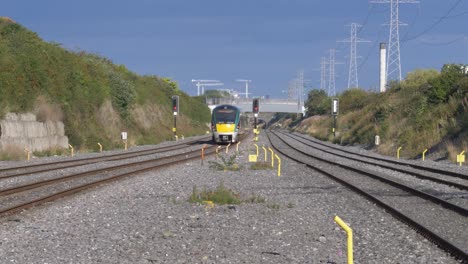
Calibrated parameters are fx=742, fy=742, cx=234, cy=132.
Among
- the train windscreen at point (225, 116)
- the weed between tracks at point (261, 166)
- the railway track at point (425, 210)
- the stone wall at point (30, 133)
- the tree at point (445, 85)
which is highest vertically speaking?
the tree at point (445, 85)

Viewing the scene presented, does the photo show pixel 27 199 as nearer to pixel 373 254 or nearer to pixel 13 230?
pixel 13 230

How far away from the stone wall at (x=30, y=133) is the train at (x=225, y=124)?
15.6 meters

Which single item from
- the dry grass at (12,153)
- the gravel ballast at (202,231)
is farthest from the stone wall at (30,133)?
the gravel ballast at (202,231)

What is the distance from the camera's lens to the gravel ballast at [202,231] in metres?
9.98

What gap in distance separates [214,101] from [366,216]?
142 metres

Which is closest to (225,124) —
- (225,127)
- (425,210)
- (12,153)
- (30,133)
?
(225,127)

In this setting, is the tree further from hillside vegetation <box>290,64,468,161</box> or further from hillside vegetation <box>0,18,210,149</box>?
hillside vegetation <box>0,18,210,149</box>

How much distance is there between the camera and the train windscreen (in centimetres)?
5553

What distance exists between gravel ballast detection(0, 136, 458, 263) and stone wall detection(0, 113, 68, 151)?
17.8m

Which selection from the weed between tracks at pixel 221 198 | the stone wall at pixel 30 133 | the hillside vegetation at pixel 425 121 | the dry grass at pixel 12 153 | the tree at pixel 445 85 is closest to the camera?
the weed between tracks at pixel 221 198

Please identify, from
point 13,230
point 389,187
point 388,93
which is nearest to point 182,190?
point 389,187

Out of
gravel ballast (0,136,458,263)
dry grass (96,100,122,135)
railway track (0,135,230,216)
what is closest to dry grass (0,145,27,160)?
railway track (0,135,230,216)

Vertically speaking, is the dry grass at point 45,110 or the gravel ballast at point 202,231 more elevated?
the dry grass at point 45,110

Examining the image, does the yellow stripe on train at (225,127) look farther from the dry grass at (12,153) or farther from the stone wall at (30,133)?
the dry grass at (12,153)
